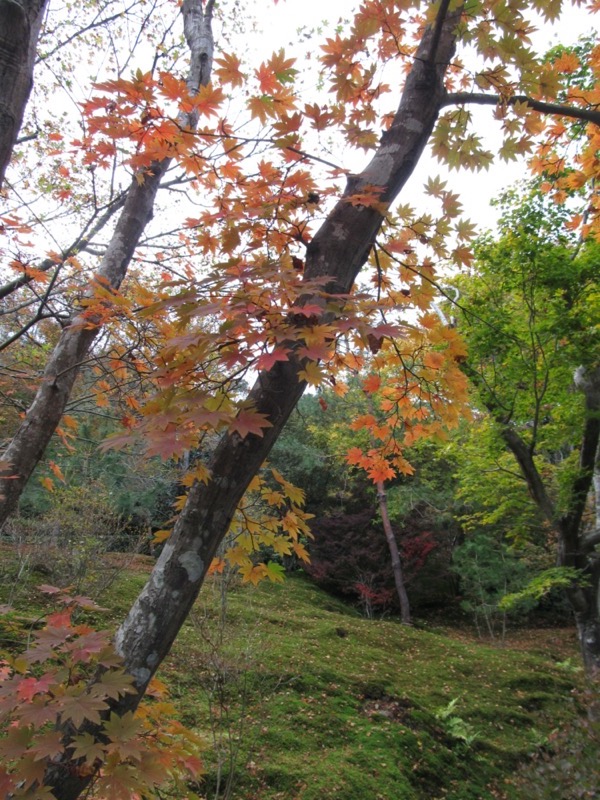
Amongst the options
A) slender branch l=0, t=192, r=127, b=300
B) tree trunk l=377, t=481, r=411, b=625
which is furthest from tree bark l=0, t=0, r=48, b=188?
tree trunk l=377, t=481, r=411, b=625

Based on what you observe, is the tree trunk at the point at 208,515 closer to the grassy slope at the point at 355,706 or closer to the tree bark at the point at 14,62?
the tree bark at the point at 14,62

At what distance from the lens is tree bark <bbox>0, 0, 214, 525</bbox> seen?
2.43 metres

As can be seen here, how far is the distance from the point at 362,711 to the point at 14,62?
18.2 feet

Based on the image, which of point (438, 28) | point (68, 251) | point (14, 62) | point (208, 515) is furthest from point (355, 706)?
point (14, 62)

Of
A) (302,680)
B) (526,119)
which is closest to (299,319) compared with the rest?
(526,119)

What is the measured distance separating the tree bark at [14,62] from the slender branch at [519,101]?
129 cm

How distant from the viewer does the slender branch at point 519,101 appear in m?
1.73

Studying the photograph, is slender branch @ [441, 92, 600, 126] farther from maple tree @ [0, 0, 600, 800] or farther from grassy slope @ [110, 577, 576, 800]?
grassy slope @ [110, 577, 576, 800]

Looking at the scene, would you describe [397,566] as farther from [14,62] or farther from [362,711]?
[14,62]

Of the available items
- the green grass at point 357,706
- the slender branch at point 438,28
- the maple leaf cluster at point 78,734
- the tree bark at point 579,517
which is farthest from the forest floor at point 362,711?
the slender branch at point 438,28

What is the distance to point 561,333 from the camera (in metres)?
4.98

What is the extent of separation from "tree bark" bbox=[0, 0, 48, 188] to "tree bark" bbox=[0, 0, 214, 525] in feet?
3.36

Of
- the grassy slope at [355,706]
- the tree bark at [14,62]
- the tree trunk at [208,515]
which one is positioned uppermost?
the tree bark at [14,62]

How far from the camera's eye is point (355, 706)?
16.2 feet
